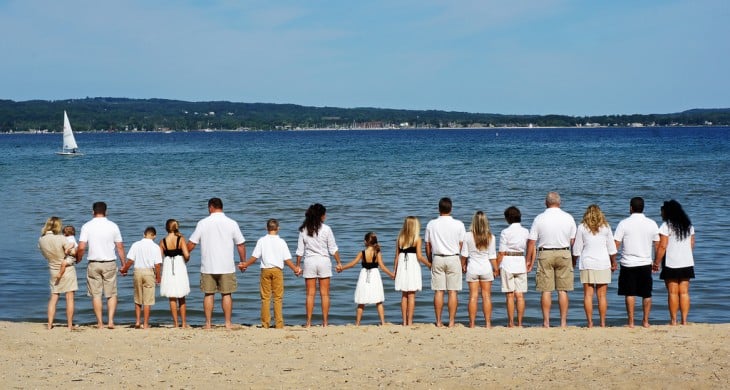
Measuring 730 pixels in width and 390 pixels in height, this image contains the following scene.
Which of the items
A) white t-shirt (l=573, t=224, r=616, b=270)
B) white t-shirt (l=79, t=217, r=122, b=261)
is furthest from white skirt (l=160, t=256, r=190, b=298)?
white t-shirt (l=573, t=224, r=616, b=270)

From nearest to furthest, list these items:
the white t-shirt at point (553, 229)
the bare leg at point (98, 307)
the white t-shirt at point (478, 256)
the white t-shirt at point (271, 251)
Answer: the white t-shirt at point (553, 229)
the white t-shirt at point (478, 256)
the white t-shirt at point (271, 251)
the bare leg at point (98, 307)

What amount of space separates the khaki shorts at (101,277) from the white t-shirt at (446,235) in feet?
13.7

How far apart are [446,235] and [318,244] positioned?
166 centimetres

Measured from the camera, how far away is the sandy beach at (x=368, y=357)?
872 cm

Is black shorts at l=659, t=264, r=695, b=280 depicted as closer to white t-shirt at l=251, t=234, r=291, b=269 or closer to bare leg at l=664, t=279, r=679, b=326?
bare leg at l=664, t=279, r=679, b=326

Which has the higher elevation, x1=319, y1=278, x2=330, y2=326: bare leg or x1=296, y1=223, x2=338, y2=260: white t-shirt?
x1=296, y1=223, x2=338, y2=260: white t-shirt

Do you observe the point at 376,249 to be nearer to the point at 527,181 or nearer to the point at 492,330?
the point at 492,330

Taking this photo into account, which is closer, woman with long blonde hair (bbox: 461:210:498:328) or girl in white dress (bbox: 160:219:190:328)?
woman with long blonde hair (bbox: 461:210:498:328)

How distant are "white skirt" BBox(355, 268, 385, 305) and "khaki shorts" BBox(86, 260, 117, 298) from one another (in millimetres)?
3241

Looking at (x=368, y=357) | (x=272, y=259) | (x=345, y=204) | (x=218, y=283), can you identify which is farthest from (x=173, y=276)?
(x=345, y=204)

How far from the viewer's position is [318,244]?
11.4 meters

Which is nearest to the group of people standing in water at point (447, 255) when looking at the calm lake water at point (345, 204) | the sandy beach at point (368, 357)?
the sandy beach at point (368, 357)

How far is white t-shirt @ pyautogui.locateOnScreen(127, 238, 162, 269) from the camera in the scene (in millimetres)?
11656

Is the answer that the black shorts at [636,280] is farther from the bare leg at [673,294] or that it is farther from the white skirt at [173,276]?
the white skirt at [173,276]
